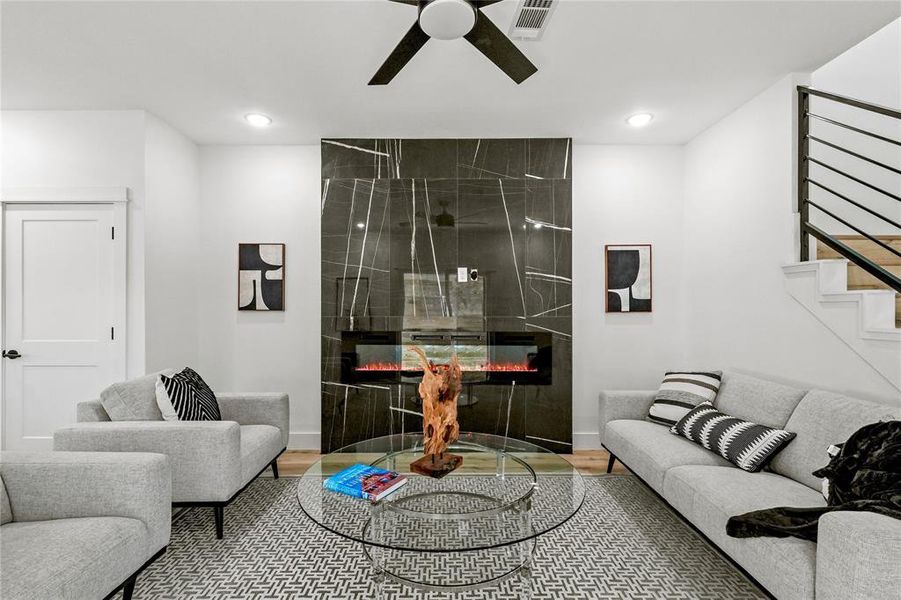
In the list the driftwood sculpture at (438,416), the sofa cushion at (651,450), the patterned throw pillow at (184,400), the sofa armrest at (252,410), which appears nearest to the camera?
the driftwood sculpture at (438,416)

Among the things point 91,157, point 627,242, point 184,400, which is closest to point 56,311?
point 91,157

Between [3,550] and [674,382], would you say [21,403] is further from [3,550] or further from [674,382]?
[674,382]

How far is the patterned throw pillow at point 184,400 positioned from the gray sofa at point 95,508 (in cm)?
74

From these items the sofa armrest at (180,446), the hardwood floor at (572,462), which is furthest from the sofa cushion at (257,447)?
the hardwood floor at (572,462)

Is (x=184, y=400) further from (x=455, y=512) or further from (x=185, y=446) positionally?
(x=455, y=512)

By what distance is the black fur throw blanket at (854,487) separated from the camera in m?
1.64

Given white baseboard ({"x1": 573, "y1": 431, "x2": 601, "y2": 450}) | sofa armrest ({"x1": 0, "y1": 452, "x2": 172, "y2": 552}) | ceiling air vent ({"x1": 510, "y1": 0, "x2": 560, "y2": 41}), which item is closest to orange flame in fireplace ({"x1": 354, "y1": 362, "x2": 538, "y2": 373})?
white baseboard ({"x1": 573, "y1": 431, "x2": 601, "y2": 450})

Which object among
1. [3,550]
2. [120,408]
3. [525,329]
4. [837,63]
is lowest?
[3,550]

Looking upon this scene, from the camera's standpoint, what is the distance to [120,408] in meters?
2.60

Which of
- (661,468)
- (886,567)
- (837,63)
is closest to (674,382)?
(661,468)

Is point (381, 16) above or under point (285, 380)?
above

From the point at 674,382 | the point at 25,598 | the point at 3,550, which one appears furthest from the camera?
the point at 674,382

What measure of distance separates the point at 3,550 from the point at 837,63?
5309 millimetres

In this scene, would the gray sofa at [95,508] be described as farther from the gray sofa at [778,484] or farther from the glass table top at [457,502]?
the gray sofa at [778,484]
